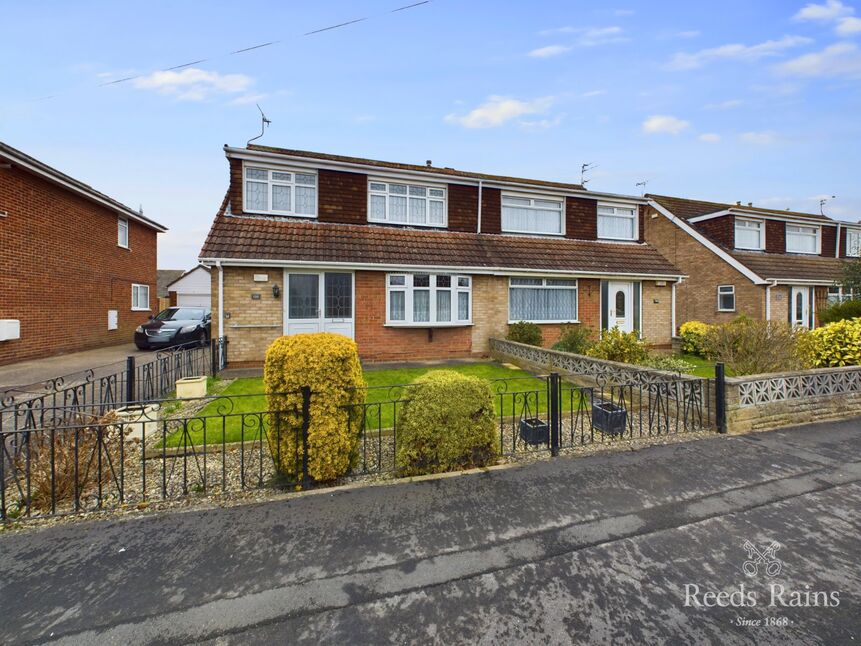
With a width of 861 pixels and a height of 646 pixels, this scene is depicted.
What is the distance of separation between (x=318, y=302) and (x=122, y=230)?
1281cm

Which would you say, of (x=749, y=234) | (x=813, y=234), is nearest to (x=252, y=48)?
(x=749, y=234)

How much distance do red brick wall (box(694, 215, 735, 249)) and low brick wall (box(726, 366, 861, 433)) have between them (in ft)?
49.2

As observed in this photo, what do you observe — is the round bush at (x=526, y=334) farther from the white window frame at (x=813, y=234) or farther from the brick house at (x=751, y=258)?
the white window frame at (x=813, y=234)

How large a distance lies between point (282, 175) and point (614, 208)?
1299 cm

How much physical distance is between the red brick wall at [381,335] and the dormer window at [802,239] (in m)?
20.7

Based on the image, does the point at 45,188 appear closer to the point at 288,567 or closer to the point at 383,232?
the point at 383,232

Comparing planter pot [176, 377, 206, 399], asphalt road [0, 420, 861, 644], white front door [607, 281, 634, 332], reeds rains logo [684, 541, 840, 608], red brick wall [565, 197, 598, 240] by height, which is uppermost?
red brick wall [565, 197, 598, 240]

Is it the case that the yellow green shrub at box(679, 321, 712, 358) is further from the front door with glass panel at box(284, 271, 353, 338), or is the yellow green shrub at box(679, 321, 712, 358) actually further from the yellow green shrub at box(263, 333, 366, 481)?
the yellow green shrub at box(263, 333, 366, 481)

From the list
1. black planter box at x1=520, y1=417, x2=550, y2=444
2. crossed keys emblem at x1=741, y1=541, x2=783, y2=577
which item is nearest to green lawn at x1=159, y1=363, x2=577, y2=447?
black planter box at x1=520, y1=417, x2=550, y2=444

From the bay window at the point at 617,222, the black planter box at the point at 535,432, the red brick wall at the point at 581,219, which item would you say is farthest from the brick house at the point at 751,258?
the black planter box at the point at 535,432

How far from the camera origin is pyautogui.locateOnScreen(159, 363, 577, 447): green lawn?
215 inches

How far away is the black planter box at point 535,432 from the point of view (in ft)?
17.3

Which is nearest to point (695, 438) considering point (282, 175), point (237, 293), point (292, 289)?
point (292, 289)

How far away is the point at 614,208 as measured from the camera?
52.7 ft
